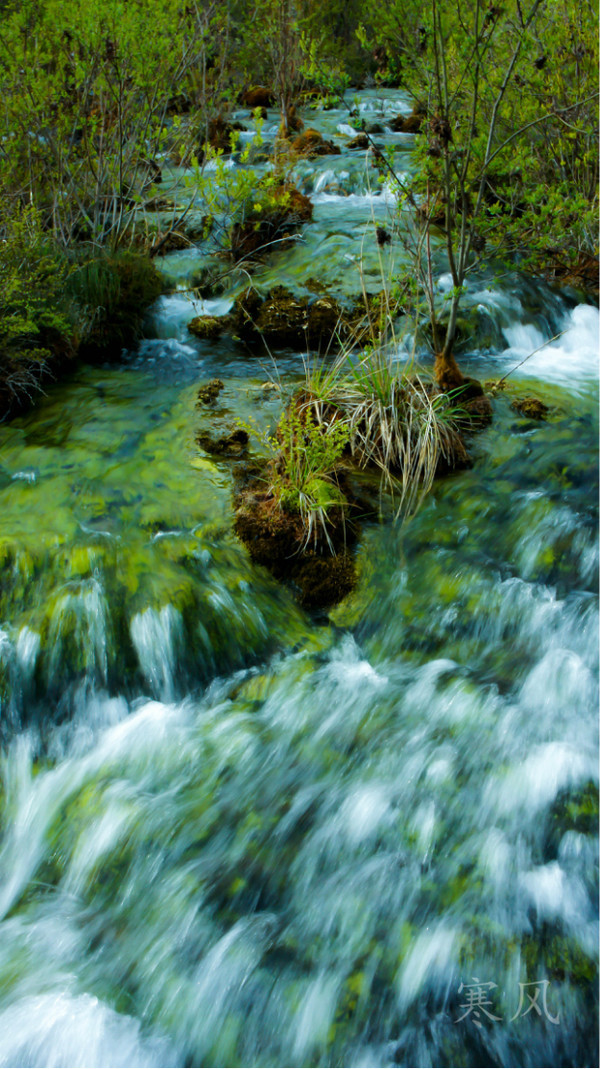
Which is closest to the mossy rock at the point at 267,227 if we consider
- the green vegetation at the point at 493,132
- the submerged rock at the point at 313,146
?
the green vegetation at the point at 493,132

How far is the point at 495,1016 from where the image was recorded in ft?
8.01

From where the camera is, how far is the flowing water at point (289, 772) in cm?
257

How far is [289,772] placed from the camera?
3428 millimetres

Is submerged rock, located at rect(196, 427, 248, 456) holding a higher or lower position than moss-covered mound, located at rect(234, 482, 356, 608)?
higher

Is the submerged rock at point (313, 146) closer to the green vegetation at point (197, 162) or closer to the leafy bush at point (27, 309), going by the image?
the green vegetation at point (197, 162)

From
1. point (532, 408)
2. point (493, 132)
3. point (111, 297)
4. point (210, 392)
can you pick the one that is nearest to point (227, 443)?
point (210, 392)

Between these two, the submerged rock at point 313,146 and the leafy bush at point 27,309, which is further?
the submerged rock at point 313,146

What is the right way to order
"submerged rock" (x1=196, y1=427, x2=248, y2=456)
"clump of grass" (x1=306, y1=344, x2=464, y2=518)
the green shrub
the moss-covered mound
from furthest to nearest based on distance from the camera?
the green shrub → "submerged rock" (x1=196, y1=427, x2=248, y2=456) → "clump of grass" (x1=306, y1=344, x2=464, y2=518) → the moss-covered mound

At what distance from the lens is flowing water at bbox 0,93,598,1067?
2.57 metres

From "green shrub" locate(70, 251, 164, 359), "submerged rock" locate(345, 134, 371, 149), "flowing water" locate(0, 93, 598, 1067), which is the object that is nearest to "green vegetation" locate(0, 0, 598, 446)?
"green shrub" locate(70, 251, 164, 359)

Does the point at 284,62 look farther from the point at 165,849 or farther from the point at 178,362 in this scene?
the point at 165,849

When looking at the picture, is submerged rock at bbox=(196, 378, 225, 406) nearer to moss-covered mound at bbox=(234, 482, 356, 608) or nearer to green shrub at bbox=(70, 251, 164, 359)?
green shrub at bbox=(70, 251, 164, 359)

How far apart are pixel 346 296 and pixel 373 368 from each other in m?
2.72

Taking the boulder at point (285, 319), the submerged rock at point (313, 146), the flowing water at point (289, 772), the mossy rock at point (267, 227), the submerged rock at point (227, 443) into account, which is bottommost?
the flowing water at point (289, 772)
